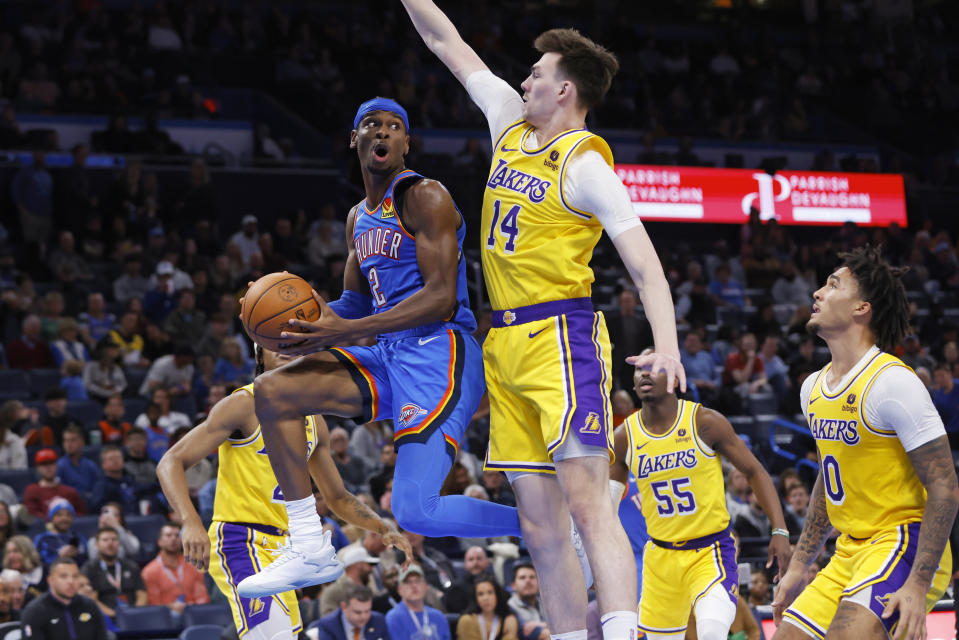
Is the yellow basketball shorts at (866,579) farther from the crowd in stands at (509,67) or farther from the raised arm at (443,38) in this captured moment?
the crowd in stands at (509,67)

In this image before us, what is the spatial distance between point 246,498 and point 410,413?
2.29 m

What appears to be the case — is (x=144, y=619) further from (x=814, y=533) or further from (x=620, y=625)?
(x=620, y=625)

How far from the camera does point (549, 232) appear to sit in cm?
495

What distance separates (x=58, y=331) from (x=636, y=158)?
10.8 metres

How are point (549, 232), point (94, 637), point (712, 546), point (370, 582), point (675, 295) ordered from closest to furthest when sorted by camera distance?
point (549, 232)
point (712, 546)
point (94, 637)
point (370, 582)
point (675, 295)

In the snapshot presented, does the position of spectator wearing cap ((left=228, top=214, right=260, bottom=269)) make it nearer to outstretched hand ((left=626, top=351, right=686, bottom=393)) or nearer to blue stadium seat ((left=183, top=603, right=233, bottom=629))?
blue stadium seat ((left=183, top=603, right=233, bottom=629))

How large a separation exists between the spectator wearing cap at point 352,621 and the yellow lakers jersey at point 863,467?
5014 millimetres

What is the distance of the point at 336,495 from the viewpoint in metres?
6.79

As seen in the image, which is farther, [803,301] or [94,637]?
[803,301]

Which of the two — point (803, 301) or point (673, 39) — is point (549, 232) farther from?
point (673, 39)

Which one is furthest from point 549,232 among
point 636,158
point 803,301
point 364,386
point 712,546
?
point 636,158

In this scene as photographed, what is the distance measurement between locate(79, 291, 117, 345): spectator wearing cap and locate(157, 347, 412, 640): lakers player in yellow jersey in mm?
7120

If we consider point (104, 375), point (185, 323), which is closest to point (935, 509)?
point (104, 375)

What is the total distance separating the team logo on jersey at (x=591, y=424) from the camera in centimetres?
477
